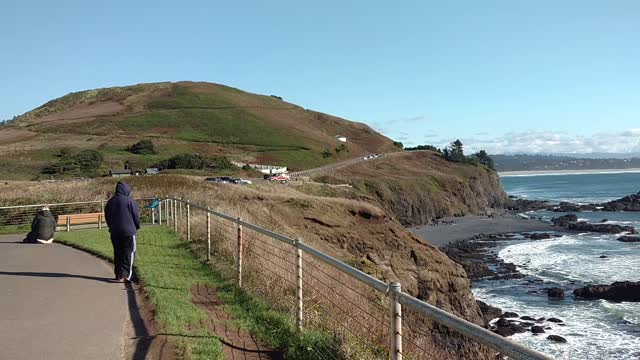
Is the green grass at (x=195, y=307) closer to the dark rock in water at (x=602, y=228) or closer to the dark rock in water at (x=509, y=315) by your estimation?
the dark rock in water at (x=509, y=315)

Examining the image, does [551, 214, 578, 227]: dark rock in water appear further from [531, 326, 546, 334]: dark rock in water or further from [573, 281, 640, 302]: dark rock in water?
[531, 326, 546, 334]: dark rock in water

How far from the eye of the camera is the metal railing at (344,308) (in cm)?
424

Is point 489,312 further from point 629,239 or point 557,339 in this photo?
point 629,239

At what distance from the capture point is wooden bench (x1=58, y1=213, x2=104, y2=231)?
21.4m

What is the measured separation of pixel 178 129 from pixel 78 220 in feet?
250

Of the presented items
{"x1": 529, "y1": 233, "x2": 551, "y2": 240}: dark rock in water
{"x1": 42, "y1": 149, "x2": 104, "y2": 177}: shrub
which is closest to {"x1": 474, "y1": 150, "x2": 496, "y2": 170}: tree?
{"x1": 529, "y1": 233, "x2": 551, "y2": 240}: dark rock in water

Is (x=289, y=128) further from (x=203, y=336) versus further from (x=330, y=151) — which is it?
(x=203, y=336)

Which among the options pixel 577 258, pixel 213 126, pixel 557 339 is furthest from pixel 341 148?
pixel 557 339

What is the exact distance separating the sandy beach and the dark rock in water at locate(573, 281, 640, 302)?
72.1ft

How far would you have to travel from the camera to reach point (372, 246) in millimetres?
25734

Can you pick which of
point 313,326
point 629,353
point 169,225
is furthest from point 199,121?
point 313,326

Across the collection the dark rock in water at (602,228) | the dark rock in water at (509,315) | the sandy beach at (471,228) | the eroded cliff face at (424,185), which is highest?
the eroded cliff face at (424,185)

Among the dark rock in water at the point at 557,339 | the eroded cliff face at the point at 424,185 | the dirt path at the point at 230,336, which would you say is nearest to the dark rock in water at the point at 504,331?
the dark rock in water at the point at 557,339

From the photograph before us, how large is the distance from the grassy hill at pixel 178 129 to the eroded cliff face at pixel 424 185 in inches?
473
